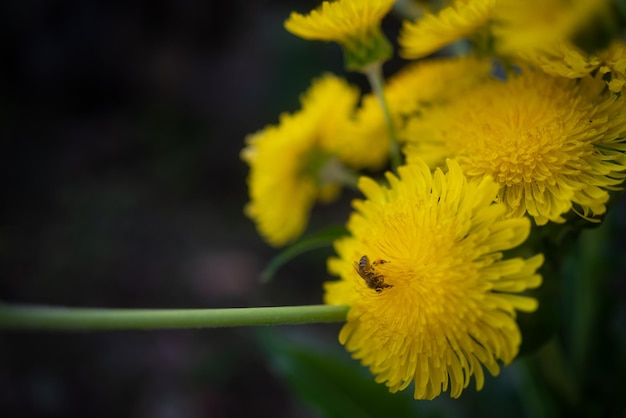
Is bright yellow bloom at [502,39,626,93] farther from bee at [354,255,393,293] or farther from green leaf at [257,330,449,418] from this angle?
green leaf at [257,330,449,418]

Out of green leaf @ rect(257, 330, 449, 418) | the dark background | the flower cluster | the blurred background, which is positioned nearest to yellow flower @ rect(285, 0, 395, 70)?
the flower cluster

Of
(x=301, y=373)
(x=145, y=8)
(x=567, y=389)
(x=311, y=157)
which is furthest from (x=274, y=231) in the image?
(x=145, y=8)

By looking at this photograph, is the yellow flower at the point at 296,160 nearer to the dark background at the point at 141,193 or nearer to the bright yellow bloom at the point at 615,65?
the bright yellow bloom at the point at 615,65

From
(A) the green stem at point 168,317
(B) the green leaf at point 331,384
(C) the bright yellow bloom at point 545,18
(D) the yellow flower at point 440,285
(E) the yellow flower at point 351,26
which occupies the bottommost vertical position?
(B) the green leaf at point 331,384

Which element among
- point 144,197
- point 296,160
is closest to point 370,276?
point 296,160

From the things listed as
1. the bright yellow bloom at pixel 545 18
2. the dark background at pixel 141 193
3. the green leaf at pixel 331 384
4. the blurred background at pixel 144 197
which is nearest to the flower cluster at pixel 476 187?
the bright yellow bloom at pixel 545 18

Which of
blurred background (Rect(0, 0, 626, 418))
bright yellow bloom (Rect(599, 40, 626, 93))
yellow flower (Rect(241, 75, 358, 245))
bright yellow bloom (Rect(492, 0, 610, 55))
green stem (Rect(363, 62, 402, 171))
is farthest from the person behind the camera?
blurred background (Rect(0, 0, 626, 418))
